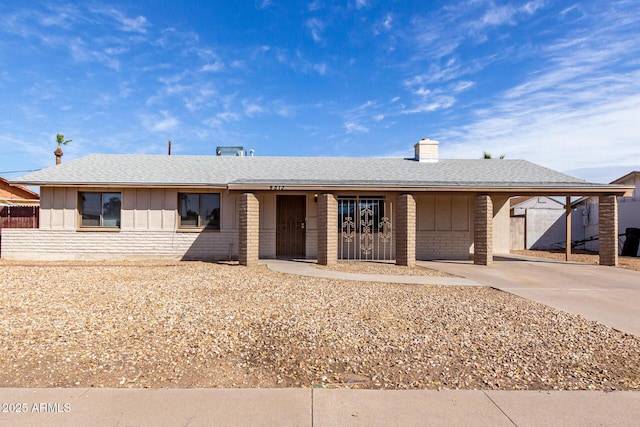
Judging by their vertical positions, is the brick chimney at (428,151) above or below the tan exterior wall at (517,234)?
above

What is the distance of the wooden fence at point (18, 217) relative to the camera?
64.2ft

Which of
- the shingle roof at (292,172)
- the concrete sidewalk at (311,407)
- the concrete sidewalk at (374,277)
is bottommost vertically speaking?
the concrete sidewalk at (374,277)

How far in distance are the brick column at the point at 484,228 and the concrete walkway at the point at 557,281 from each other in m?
0.44

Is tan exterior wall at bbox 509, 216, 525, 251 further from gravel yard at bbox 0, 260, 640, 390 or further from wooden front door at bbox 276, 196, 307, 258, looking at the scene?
gravel yard at bbox 0, 260, 640, 390

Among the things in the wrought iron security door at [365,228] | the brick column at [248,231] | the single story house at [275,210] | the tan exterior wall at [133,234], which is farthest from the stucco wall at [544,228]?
the tan exterior wall at [133,234]

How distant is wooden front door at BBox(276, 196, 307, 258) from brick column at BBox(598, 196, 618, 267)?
38.1 feet

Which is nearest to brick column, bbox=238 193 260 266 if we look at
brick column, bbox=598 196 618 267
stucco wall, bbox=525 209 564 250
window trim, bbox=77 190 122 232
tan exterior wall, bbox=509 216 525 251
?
window trim, bbox=77 190 122 232

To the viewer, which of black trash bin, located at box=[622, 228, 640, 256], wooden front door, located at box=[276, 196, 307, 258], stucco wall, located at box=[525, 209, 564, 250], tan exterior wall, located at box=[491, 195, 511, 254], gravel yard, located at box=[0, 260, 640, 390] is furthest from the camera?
stucco wall, located at box=[525, 209, 564, 250]

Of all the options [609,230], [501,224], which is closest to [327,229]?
[501,224]

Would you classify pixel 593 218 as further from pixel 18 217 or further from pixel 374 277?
pixel 18 217

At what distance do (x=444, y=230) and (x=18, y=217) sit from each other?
2171 cm

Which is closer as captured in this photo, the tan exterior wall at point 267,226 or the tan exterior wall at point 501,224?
the tan exterior wall at point 267,226

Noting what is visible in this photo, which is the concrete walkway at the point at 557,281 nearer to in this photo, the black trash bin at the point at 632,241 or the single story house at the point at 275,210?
the single story house at the point at 275,210

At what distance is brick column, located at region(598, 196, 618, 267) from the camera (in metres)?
13.9
